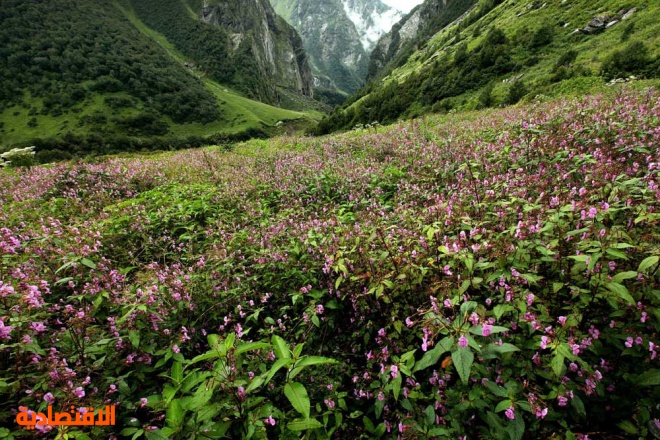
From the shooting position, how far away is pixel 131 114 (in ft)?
347

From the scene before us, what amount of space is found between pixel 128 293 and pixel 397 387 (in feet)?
10.8

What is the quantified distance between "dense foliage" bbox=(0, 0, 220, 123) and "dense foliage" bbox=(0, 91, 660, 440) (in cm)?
13096

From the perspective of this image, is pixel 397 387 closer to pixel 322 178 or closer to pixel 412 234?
pixel 412 234

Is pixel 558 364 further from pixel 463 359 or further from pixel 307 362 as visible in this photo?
pixel 307 362

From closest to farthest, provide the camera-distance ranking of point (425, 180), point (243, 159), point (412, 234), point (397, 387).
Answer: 1. point (397, 387)
2. point (412, 234)
3. point (425, 180)
4. point (243, 159)

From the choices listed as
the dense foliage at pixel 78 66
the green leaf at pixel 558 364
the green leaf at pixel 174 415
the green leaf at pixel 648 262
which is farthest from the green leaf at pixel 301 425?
the dense foliage at pixel 78 66

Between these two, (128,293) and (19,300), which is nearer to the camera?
(19,300)

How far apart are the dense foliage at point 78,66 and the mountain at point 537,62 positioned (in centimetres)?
9783

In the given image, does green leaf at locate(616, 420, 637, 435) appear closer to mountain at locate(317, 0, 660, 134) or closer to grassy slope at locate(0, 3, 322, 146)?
mountain at locate(317, 0, 660, 134)

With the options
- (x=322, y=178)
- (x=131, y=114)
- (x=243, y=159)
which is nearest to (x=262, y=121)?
(x=131, y=114)

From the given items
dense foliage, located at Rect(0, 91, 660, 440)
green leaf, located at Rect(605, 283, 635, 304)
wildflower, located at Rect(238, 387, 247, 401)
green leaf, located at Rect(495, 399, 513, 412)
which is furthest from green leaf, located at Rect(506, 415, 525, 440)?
wildflower, located at Rect(238, 387, 247, 401)

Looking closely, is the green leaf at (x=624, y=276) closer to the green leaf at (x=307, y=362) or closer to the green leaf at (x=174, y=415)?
the green leaf at (x=307, y=362)

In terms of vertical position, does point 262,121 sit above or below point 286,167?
above

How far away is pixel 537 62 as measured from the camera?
3631 centimetres
